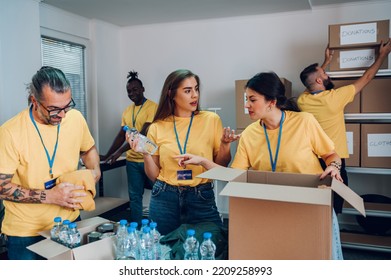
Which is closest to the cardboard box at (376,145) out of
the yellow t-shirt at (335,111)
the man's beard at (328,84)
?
the yellow t-shirt at (335,111)

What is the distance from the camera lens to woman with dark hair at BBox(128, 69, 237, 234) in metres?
1.72

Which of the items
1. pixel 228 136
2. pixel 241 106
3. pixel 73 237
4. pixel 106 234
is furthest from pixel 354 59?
pixel 73 237

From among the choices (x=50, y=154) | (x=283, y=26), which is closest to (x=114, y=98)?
(x=283, y=26)

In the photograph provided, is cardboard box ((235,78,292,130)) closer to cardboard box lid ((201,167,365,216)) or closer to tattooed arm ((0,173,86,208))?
cardboard box lid ((201,167,365,216))

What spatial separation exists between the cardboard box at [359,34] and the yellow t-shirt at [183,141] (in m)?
1.62

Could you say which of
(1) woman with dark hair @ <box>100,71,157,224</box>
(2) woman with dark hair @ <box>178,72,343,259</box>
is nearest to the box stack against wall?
(2) woman with dark hair @ <box>178,72,343,259</box>

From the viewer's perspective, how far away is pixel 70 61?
3.90 metres

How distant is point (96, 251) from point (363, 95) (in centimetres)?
256

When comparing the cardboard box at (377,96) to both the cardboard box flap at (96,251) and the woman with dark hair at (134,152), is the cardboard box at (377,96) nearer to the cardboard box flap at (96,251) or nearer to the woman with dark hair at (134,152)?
the woman with dark hair at (134,152)

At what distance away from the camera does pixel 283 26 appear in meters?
3.74

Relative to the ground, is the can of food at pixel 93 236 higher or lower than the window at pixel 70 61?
lower

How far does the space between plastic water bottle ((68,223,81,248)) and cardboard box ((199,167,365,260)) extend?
0.54 meters

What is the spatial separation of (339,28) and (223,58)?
1.44 m

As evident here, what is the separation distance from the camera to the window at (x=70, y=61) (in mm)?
3605
